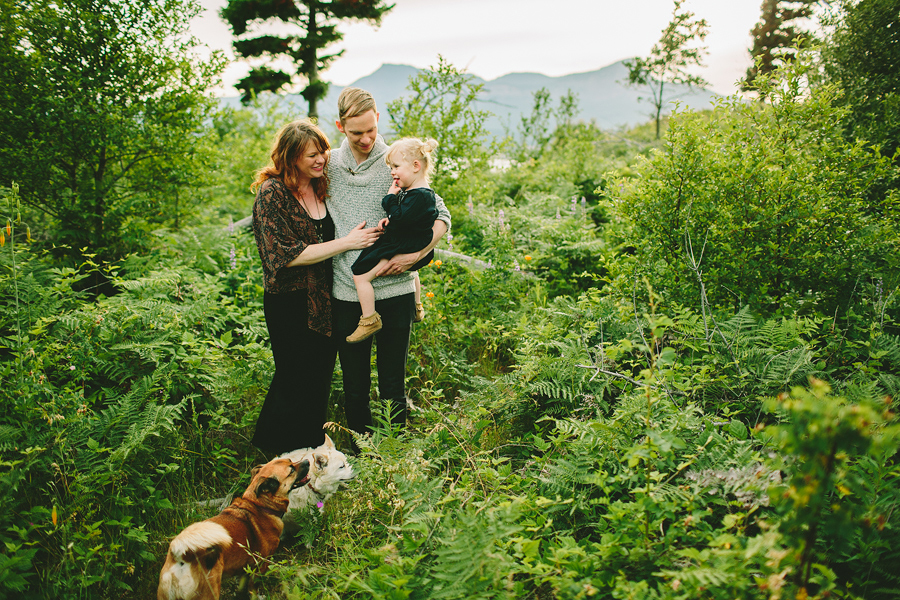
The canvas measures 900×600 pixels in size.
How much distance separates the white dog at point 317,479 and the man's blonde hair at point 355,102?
2231 millimetres

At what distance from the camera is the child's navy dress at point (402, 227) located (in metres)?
2.95

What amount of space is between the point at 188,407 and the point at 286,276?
1.62 metres

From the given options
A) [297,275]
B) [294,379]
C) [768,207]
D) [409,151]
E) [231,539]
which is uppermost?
[409,151]

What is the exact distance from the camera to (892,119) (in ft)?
14.2

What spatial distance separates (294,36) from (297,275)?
50.5 feet

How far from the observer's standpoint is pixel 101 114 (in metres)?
4.94

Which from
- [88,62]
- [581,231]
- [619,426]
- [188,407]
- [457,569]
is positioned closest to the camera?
[457,569]

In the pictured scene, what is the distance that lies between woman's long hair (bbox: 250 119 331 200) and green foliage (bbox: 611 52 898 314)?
2483 mm

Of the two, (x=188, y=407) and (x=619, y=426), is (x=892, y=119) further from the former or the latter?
Answer: (x=188, y=407)

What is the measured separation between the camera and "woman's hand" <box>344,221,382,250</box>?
2.87 meters

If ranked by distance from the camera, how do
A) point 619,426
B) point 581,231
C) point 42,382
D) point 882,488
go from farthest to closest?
point 581,231 < point 42,382 < point 619,426 < point 882,488

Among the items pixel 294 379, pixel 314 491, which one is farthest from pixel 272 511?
pixel 294 379

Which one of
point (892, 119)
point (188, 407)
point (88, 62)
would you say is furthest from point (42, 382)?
point (892, 119)

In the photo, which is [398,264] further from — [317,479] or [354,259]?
[317,479]
